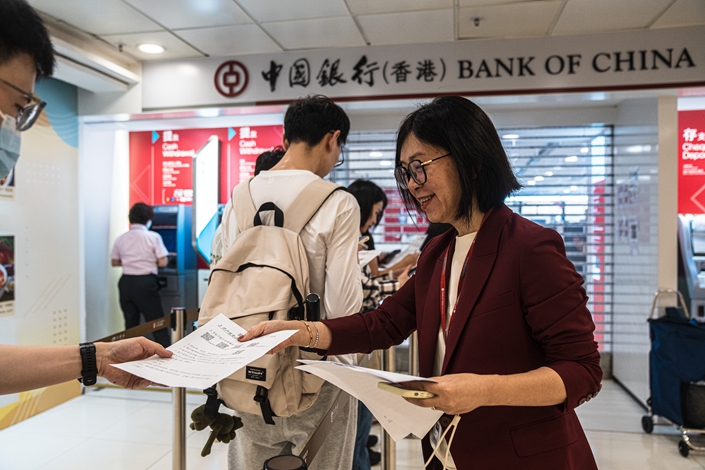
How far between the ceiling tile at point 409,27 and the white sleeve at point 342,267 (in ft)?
7.67

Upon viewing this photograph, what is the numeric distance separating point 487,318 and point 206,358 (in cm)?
63

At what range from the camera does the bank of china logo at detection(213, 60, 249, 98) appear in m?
4.09

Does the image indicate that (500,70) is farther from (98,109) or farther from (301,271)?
(98,109)

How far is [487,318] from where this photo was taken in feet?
3.57

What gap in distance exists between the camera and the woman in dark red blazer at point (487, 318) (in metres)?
0.99

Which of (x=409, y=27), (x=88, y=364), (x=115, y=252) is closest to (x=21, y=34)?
(x=88, y=364)

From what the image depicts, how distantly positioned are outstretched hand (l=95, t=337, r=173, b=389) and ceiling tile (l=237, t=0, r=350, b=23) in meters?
2.77

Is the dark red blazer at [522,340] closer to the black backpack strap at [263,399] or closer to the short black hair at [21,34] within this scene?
the black backpack strap at [263,399]

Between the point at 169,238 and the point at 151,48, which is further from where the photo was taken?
the point at 169,238

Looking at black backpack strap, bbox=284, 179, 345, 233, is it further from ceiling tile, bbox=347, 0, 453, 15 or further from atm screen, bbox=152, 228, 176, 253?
atm screen, bbox=152, 228, 176, 253

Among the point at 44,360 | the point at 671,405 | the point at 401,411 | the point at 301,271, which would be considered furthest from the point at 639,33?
the point at 44,360

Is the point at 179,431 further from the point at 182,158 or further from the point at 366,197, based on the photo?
the point at 182,158

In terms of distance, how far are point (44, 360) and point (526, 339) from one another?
1.06m

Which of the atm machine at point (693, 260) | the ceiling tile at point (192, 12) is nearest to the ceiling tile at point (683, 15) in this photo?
the atm machine at point (693, 260)
